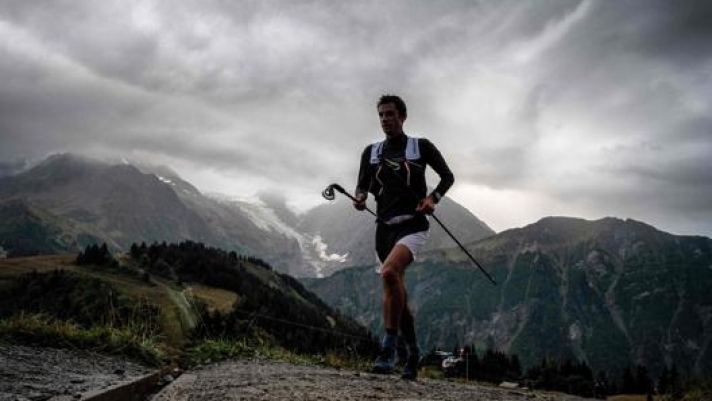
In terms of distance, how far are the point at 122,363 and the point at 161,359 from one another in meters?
1.07

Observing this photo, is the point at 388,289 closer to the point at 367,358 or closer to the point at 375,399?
the point at 375,399

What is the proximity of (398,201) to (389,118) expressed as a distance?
1229 mm

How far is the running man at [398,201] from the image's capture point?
24.9ft

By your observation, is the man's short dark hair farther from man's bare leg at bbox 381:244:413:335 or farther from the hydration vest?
man's bare leg at bbox 381:244:413:335

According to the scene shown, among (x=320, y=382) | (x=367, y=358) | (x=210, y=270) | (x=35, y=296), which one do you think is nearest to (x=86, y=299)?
(x=35, y=296)

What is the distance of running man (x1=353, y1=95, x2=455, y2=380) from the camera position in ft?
24.9

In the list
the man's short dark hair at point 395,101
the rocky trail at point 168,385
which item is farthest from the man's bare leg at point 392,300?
the man's short dark hair at point 395,101

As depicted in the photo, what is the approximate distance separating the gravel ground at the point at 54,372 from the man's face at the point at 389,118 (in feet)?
15.0

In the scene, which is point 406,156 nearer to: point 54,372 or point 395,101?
point 395,101

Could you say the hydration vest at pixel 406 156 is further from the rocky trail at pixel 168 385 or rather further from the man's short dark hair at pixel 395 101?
the rocky trail at pixel 168 385

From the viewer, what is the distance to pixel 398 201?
320 inches

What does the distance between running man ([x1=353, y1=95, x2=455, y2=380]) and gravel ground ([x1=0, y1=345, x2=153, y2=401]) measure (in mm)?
3208

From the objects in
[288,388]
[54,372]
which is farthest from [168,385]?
[288,388]

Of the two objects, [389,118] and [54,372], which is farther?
[389,118]
